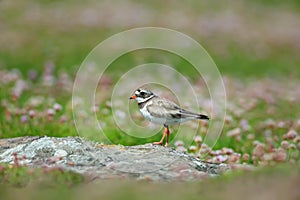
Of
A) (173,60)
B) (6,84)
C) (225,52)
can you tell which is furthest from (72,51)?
(6,84)

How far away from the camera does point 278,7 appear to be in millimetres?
37531

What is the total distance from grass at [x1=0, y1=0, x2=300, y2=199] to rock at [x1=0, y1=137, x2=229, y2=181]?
0.48 metres

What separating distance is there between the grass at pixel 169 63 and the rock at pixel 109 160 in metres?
0.48

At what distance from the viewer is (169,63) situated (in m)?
24.6

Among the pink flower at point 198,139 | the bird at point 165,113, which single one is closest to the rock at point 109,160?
the bird at point 165,113

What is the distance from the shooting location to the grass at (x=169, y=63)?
344 inches

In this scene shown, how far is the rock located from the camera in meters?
9.38

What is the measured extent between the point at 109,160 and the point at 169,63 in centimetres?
1499

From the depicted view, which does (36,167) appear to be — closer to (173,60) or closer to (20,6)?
(173,60)

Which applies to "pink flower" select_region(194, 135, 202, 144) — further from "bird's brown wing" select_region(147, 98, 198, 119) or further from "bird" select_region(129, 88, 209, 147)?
"bird's brown wing" select_region(147, 98, 198, 119)

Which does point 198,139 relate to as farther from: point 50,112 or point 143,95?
point 50,112

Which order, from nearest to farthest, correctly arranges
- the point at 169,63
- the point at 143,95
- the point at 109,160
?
the point at 109,160, the point at 143,95, the point at 169,63

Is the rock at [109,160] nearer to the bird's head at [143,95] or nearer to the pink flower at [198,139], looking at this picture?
the bird's head at [143,95]

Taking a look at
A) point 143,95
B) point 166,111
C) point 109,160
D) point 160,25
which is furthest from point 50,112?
point 160,25
